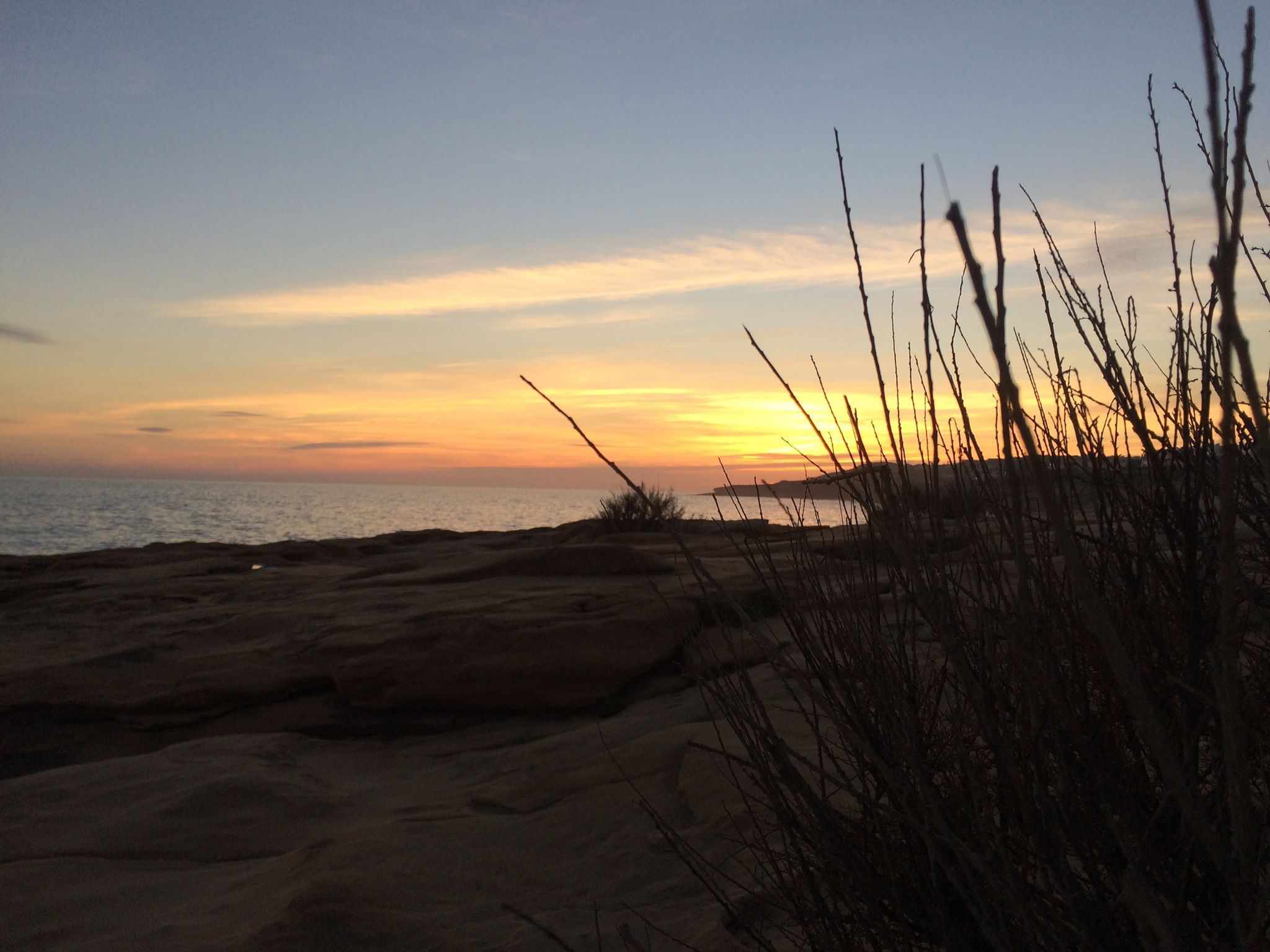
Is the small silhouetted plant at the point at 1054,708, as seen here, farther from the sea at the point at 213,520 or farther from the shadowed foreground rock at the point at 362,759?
the sea at the point at 213,520

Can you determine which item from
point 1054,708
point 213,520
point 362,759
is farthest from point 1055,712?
point 213,520

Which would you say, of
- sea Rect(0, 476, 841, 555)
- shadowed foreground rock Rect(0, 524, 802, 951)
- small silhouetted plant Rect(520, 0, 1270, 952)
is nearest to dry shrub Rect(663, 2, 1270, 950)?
small silhouetted plant Rect(520, 0, 1270, 952)

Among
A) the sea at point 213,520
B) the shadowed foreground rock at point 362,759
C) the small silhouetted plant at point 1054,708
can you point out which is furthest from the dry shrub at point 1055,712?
the sea at point 213,520

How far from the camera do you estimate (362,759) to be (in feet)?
16.5

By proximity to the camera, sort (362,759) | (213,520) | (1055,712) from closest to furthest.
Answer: (1055,712) → (362,759) → (213,520)

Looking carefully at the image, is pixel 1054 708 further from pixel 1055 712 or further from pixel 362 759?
pixel 362 759

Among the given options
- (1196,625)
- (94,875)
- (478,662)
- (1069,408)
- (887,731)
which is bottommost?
(94,875)

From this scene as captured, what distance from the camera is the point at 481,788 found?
4.01m

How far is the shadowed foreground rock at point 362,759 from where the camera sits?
2.82 metres

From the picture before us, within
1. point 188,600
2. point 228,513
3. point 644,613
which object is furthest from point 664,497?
point 228,513

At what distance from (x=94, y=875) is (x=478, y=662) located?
8.17ft

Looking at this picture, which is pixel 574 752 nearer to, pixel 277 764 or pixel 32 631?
pixel 277 764

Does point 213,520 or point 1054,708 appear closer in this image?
point 1054,708

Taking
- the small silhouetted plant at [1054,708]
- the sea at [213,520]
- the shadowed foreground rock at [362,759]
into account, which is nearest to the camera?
the small silhouetted plant at [1054,708]
